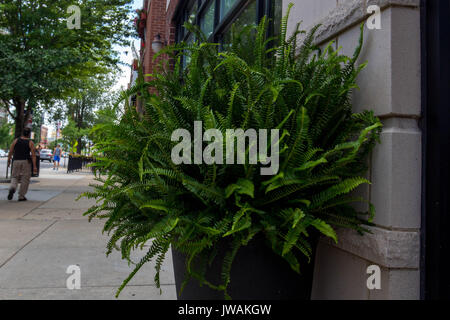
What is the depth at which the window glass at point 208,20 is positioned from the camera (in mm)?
7215

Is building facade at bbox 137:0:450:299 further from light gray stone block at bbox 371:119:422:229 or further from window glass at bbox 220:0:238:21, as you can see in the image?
window glass at bbox 220:0:238:21

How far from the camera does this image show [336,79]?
6.59ft

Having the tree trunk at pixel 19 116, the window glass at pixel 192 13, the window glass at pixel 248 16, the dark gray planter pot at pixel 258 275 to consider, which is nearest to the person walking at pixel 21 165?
the window glass at pixel 192 13

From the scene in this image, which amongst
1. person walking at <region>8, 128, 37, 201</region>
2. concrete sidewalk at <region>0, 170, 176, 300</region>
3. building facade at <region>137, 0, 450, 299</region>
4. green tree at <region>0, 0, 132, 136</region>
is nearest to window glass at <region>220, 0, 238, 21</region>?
concrete sidewalk at <region>0, 170, 176, 300</region>

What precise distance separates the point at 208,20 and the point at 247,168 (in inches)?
255

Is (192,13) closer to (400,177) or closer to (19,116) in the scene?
(400,177)

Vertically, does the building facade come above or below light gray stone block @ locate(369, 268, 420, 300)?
above

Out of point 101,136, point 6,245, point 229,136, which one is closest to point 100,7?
point 6,245

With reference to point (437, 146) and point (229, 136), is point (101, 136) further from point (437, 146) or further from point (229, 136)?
point (437, 146)

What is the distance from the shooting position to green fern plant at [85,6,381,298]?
1.73 metres

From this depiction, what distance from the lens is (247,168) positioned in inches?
68.3

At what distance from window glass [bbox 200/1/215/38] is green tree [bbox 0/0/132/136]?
5835 mm

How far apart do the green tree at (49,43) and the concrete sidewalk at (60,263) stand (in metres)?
5.76

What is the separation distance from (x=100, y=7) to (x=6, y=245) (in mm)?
11199
